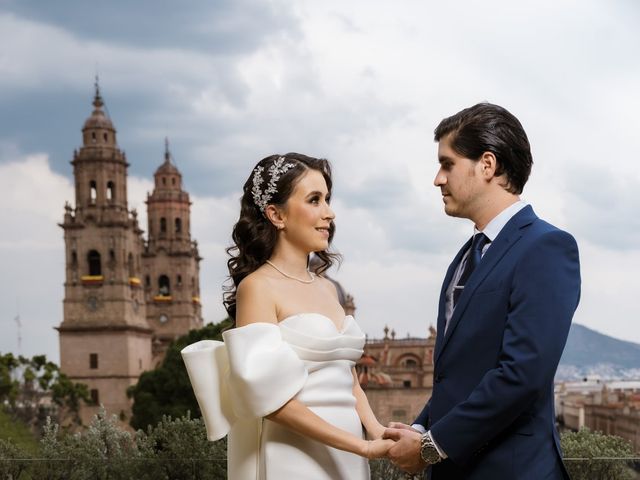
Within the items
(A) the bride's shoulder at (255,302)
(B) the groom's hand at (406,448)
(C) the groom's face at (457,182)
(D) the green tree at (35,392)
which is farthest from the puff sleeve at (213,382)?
(D) the green tree at (35,392)

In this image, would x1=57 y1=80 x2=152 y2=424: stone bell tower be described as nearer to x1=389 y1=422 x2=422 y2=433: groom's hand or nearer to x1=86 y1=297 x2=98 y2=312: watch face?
x1=86 y1=297 x2=98 y2=312: watch face

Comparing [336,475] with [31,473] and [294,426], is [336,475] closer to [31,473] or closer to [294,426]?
[294,426]

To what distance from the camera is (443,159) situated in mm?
4016

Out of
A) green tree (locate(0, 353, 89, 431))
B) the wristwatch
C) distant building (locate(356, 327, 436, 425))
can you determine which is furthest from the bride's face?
green tree (locate(0, 353, 89, 431))

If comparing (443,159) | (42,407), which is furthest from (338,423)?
(42,407)

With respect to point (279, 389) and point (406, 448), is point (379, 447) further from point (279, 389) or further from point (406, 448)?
point (279, 389)

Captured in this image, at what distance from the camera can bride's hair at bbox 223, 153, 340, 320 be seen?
4.45 metres

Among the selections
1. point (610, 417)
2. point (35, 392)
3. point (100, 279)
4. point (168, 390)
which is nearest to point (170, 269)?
point (100, 279)

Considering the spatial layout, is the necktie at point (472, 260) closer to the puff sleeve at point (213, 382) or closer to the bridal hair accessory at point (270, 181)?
the bridal hair accessory at point (270, 181)

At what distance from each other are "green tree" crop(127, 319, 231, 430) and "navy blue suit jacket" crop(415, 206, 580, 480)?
42628 mm

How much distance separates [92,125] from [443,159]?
2926 inches

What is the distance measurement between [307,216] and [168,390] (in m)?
45.1

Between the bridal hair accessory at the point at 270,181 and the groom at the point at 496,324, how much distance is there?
79 centimetres

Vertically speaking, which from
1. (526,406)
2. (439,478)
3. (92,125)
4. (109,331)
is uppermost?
(92,125)
